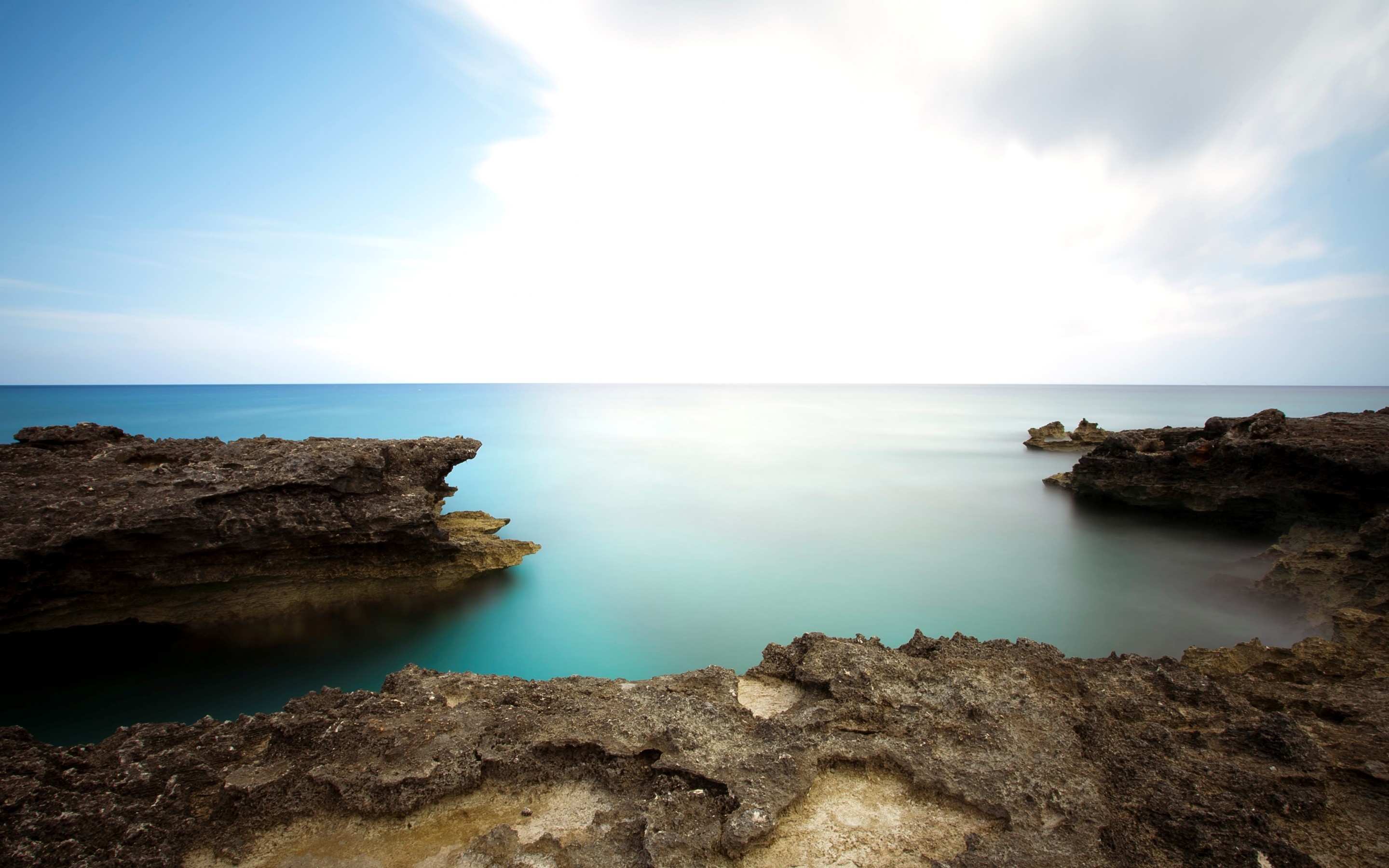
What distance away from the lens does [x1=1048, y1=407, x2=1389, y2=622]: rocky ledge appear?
21.1 feet

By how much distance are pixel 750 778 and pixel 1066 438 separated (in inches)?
977

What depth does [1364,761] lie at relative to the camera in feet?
9.84

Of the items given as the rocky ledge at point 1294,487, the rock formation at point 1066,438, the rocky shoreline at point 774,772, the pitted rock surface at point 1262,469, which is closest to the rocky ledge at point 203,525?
the rocky shoreline at point 774,772

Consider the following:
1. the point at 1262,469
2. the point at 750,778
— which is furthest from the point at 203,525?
the point at 1262,469

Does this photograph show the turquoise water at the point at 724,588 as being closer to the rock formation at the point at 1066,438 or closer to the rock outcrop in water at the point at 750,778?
the rock formation at the point at 1066,438

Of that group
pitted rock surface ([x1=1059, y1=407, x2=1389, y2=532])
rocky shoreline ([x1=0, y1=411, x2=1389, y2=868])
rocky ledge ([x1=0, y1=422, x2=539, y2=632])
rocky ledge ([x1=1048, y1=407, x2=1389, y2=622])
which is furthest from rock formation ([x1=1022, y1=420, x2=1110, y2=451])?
rocky ledge ([x1=0, y1=422, x2=539, y2=632])

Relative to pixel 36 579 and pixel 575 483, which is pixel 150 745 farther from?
pixel 575 483

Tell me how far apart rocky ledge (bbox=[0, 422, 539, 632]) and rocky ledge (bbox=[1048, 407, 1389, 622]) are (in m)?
10.2

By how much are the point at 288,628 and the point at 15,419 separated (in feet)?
135

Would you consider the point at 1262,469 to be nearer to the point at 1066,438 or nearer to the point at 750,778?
the point at 750,778

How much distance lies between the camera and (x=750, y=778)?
3133 millimetres

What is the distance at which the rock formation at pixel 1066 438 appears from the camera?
20.9 metres

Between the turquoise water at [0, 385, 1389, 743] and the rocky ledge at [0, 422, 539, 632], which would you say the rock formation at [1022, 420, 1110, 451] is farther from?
the rocky ledge at [0, 422, 539, 632]

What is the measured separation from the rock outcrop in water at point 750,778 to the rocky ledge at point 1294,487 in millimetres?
3217
